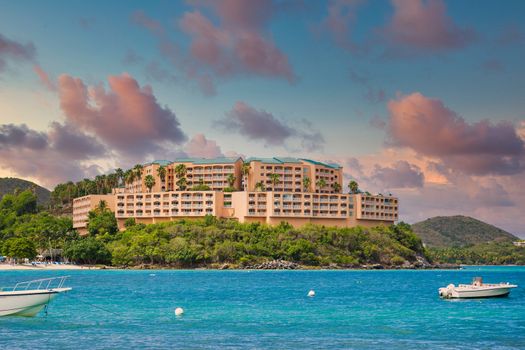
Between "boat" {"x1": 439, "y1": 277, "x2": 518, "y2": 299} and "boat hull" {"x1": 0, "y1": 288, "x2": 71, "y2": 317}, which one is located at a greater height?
"boat hull" {"x1": 0, "y1": 288, "x2": 71, "y2": 317}

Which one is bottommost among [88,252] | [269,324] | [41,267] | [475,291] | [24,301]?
[269,324]

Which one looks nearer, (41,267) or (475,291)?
(475,291)

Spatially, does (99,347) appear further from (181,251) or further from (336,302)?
(181,251)

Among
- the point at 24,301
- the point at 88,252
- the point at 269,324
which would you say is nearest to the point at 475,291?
the point at 269,324

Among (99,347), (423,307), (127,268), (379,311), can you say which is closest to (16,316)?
(99,347)

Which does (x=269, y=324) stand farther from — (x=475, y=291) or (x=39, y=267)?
(x=39, y=267)

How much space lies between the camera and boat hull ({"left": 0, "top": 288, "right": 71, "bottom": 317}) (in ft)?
176

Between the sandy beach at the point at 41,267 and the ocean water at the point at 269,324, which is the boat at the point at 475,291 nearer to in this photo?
the ocean water at the point at 269,324

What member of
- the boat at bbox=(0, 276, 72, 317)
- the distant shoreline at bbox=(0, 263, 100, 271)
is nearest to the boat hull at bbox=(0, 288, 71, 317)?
the boat at bbox=(0, 276, 72, 317)

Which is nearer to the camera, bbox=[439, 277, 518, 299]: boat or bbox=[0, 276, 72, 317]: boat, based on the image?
bbox=[0, 276, 72, 317]: boat

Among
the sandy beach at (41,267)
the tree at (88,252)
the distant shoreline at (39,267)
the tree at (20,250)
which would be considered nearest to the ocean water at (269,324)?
the distant shoreline at (39,267)

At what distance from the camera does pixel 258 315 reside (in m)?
61.7

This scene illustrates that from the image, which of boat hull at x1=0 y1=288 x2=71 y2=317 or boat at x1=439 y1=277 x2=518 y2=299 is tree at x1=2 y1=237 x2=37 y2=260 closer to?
boat at x1=439 y1=277 x2=518 y2=299

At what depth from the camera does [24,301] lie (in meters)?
54.3
